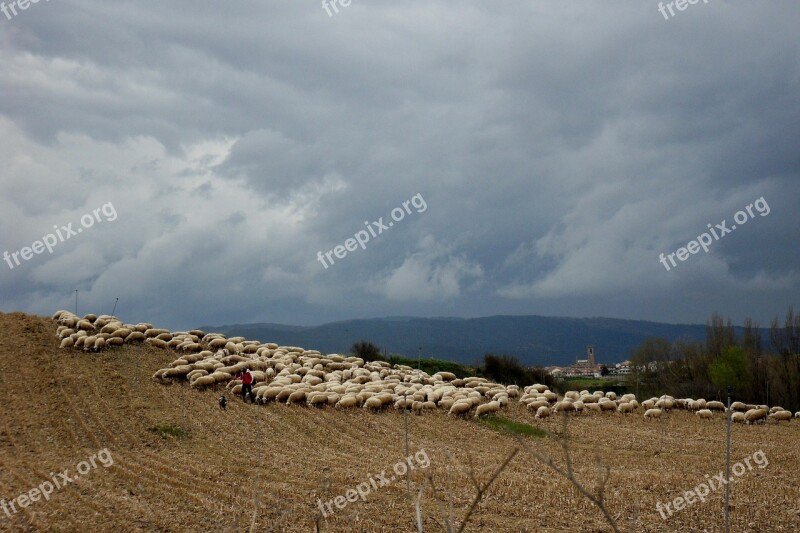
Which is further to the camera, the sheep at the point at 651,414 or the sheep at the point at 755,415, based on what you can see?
the sheep at the point at 651,414

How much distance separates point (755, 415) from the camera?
34812 mm

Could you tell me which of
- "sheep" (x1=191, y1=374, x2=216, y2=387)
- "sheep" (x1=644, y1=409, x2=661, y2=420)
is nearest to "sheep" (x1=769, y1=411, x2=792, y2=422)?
"sheep" (x1=644, y1=409, x2=661, y2=420)

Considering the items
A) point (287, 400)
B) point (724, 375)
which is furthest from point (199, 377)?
point (724, 375)

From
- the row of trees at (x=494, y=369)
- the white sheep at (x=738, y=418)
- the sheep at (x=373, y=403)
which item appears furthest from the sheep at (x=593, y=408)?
the row of trees at (x=494, y=369)

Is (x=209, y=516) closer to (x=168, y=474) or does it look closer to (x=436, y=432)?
(x=168, y=474)

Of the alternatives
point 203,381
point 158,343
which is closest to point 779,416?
point 203,381

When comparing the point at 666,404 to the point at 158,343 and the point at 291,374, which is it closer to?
the point at 291,374

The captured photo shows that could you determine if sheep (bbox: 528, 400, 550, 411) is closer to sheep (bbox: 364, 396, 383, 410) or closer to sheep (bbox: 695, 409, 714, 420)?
sheep (bbox: 695, 409, 714, 420)

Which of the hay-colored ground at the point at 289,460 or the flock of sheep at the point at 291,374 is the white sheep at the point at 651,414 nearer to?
the hay-colored ground at the point at 289,460

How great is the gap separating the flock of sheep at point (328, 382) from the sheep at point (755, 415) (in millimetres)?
53

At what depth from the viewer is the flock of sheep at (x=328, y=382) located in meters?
33.6

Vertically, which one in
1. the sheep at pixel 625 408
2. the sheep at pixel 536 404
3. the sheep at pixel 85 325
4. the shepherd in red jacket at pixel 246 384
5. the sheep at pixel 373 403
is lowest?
the sheep at pixel 625 408

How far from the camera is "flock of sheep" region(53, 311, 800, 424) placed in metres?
33.6

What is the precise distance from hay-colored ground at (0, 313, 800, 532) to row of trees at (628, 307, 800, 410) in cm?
2560
